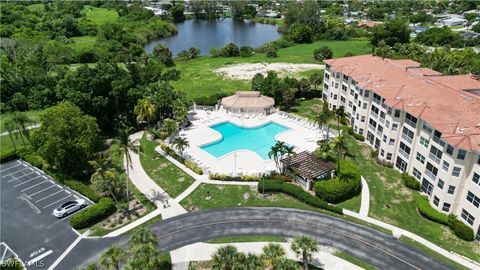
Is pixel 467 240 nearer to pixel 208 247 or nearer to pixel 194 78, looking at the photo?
pixel 208 247

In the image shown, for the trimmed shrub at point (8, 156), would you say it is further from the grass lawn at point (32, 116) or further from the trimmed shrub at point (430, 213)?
the trimmed shrub at point (430, 213)

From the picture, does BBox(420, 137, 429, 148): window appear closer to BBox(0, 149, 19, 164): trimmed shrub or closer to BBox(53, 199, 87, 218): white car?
BBox(53, 199, 87, 218): white car

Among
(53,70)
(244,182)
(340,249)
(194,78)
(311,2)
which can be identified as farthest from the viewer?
(311,2)

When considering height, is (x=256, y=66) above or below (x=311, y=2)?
below

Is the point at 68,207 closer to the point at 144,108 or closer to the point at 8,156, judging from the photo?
the point at 8,156

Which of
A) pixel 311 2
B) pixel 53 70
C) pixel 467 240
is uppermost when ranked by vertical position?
pixel 311 2

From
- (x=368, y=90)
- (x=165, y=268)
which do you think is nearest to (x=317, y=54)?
(x=368, y=90)
